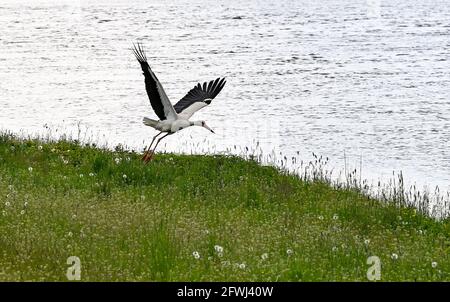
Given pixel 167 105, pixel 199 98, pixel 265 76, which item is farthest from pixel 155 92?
pixel 265 76

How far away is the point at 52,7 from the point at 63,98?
43736 mm

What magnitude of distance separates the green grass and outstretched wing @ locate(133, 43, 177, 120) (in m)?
1.08

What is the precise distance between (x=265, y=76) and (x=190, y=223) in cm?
2745

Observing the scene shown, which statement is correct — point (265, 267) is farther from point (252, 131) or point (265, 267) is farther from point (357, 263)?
point (252, 131)

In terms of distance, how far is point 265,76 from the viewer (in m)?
39.2

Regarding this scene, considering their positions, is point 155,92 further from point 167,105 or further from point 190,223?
point 190,223

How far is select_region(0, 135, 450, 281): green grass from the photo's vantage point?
9.88m

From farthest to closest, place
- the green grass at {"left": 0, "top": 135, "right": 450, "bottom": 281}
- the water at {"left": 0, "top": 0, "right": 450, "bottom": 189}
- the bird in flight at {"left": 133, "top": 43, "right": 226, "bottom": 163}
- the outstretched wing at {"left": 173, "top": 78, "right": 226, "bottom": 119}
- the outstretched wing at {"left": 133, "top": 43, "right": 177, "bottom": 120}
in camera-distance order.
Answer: the water at {"left": 0, "top": 0, "right": 450, "bottom": 189} → the outstretched wing at {"left": 173, "top": 78, "right": 226, "bottom": 119} → the bird in flight at {"left": 133, "top": 43, "right": 226, "bottom": 163} → the outstretched wing at {"left": 133, "top": 43, "right": 177, "bottom": 120} → the green grass at {"left": 0, "top": 135, "right": 450, "bottom": 281}

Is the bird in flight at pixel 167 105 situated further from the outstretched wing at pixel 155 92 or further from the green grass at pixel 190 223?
the green grass at pixel 190 223

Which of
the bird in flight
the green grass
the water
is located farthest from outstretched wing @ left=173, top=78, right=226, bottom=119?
the water

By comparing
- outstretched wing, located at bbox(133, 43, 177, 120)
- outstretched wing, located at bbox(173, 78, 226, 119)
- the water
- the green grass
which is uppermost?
the water

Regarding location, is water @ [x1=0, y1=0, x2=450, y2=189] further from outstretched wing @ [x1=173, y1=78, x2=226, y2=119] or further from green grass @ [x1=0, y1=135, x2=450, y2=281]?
green grass @ [x1=0, y1=135, x2=450, y2=281]

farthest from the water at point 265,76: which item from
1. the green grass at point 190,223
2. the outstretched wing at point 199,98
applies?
the green grass at point 190,223

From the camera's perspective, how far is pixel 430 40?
47.4 metres
